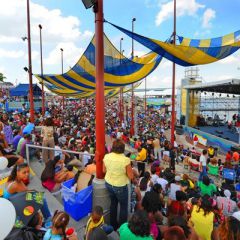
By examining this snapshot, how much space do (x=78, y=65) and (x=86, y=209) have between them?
463 cm

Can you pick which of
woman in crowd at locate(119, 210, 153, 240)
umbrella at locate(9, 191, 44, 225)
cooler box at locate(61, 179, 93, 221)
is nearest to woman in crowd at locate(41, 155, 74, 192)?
cooler box at locate(61, 179, 93, 221)

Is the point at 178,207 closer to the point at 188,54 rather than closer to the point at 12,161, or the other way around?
the point at 188,54

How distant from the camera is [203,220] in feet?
12.0

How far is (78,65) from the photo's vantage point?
6.95 m

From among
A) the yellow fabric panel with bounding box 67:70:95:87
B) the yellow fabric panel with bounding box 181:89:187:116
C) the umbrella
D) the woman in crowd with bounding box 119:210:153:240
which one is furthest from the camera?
the yellow fabric panel with bounding box 181:89:187:116

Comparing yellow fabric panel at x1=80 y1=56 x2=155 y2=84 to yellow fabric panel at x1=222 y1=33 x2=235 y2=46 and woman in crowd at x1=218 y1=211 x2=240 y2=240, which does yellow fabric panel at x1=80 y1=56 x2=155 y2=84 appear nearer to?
yellow fabric panel at x1=222 y1=33 x2=235 y2=46

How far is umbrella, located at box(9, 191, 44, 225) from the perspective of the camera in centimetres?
271

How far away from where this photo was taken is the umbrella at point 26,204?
2709 millimetres

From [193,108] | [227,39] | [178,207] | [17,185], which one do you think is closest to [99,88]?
[17,185]

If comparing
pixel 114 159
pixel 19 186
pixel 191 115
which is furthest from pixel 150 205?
pixel 191 115

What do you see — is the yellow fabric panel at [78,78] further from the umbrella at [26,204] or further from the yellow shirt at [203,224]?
the yellow shirt at [203,224]

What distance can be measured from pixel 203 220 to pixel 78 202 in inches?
81.3

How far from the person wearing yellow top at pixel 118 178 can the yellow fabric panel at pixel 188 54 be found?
2.67 metres

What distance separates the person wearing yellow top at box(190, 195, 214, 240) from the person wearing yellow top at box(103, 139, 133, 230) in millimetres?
1213
